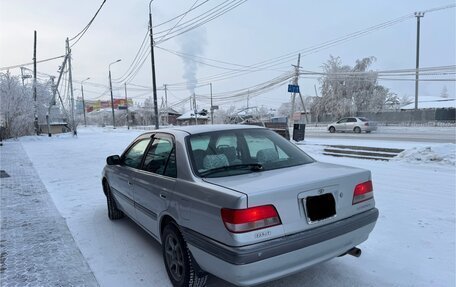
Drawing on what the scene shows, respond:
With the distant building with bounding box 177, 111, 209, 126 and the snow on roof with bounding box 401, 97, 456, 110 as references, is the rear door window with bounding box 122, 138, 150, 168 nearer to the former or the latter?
the snow on roof with bounding box 401, 97, 456, 110

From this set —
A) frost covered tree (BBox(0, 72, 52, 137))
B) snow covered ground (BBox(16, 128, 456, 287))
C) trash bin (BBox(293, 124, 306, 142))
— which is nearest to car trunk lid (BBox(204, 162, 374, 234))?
snow covered ground (BBox(16, 128, 456, 287))

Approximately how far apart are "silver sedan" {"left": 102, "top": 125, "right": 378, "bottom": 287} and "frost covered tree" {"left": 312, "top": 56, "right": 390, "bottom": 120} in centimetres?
5209

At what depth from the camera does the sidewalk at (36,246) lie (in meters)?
3.72

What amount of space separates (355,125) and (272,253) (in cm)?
3180

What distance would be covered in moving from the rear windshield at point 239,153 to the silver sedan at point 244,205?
1cm

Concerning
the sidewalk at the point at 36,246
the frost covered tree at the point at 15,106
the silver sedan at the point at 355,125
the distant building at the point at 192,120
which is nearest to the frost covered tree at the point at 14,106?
the frost covered tree at the point at 15,106

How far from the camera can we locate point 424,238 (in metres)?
4.37

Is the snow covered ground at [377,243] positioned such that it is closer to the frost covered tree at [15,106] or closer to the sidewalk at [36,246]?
the sidewalk at [36,246]

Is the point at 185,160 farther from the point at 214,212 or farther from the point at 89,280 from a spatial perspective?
the point at 89,280

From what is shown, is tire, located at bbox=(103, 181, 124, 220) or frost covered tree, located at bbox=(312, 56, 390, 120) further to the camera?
frost covered tree, located at bbox=(312, 56, 390, 120)

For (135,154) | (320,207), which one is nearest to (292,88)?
(135,154)

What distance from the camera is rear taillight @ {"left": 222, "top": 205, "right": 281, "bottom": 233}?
2.61 meters

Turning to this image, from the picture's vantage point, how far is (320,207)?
9.75 feet

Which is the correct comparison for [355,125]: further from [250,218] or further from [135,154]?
[250,218]
